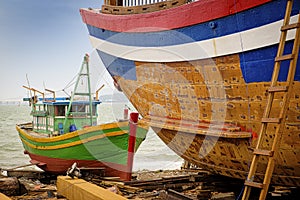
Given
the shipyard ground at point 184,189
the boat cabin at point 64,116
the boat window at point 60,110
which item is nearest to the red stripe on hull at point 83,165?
the boat cabin at point 64,116

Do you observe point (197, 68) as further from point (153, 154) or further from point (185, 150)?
point (153, 154)

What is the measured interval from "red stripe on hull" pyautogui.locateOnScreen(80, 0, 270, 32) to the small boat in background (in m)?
2.94

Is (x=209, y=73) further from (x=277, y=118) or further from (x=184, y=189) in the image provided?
(x=184, y=189)

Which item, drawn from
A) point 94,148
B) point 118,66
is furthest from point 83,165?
point 118,66

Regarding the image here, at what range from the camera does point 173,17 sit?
4828 mm

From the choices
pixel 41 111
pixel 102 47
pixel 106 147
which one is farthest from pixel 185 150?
pixel 41 111

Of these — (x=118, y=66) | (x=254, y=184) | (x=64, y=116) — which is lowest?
(x=64, y=116)

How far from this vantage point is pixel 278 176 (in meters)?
4.27

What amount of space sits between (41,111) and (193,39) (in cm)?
960

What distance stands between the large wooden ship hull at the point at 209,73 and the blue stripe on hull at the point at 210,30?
10mm

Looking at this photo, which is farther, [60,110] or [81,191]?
[60,110]

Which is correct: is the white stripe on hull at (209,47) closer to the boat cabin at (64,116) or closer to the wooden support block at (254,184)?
the wooden support block at (254,184)

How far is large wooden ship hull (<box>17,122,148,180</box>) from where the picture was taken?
9.95m

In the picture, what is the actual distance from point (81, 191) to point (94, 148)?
6.12m
